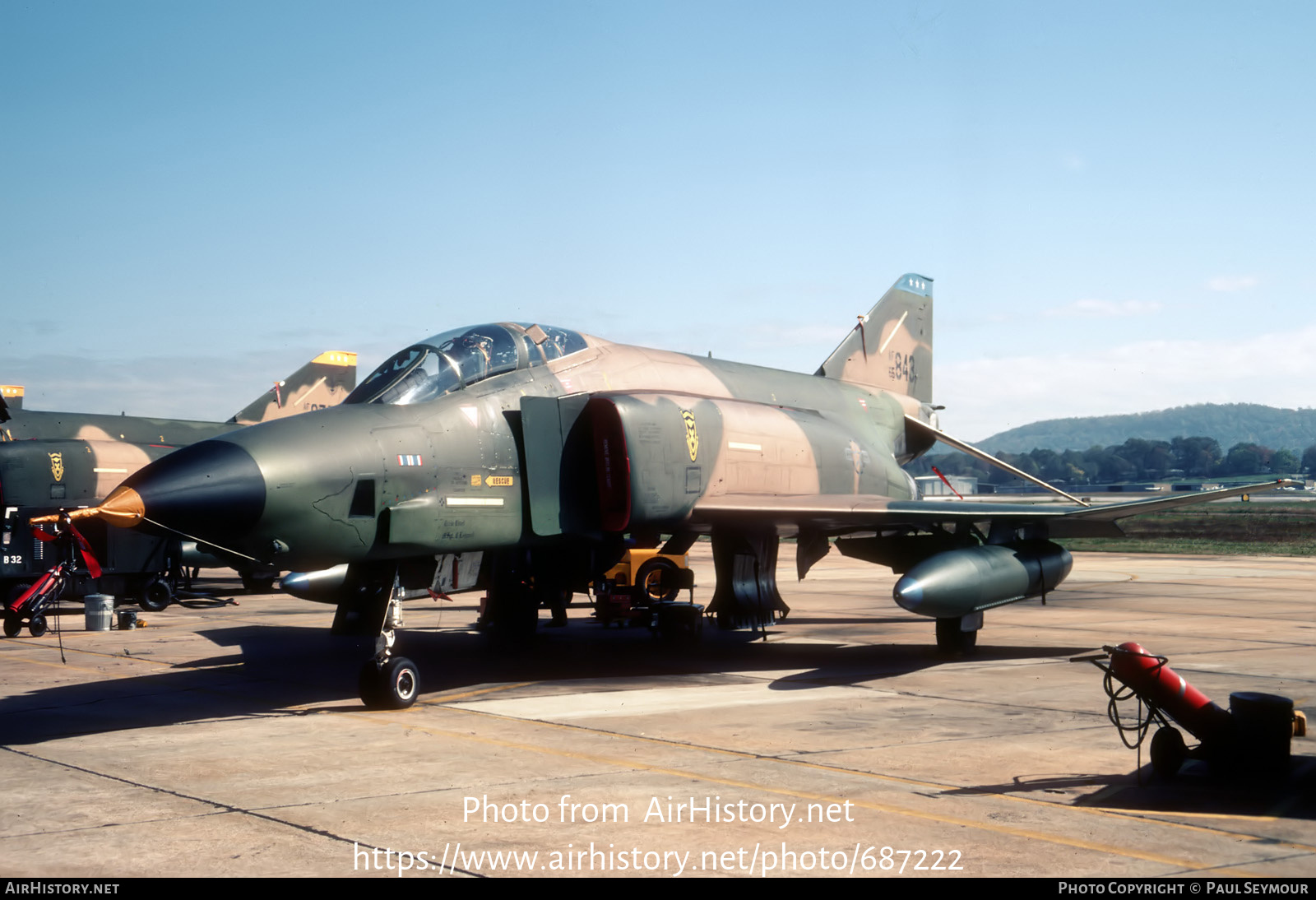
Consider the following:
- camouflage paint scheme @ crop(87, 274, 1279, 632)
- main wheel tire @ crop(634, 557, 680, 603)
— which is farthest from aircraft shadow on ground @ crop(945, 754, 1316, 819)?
main wheel tire @ crop(634, 557, 680, 603)

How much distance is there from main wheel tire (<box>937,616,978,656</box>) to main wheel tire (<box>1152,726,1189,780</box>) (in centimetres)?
603

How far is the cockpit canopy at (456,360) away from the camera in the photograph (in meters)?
10.3

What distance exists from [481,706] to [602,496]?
2.48 metres

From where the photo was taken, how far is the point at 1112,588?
2330cm

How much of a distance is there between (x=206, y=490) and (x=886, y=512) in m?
7.17

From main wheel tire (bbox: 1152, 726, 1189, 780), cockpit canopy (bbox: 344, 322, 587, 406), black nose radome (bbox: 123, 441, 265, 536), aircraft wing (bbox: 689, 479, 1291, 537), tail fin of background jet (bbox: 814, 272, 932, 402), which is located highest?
tail fin of background jet (bbox: 814, 272, 932, 402)

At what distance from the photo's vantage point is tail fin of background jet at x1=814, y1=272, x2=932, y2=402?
59.2 feet

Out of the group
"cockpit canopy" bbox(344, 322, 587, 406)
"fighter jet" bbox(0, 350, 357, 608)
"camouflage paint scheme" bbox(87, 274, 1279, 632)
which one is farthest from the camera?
"fighter jet" bbox(0, 350, 357, 608)

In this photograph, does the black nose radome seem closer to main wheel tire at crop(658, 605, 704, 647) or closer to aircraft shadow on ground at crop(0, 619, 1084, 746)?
aircraft shadow on ground at crop(0, 619, 1084, 746)

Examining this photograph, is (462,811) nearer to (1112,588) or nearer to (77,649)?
(77,649)

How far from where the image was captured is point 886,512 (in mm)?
12453

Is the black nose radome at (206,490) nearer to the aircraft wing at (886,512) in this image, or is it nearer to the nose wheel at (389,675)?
the nose wheel at (389,675)

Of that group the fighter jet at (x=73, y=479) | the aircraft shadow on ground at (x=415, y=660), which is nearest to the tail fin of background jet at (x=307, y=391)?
the fighter jet at (x=73, y=479)
